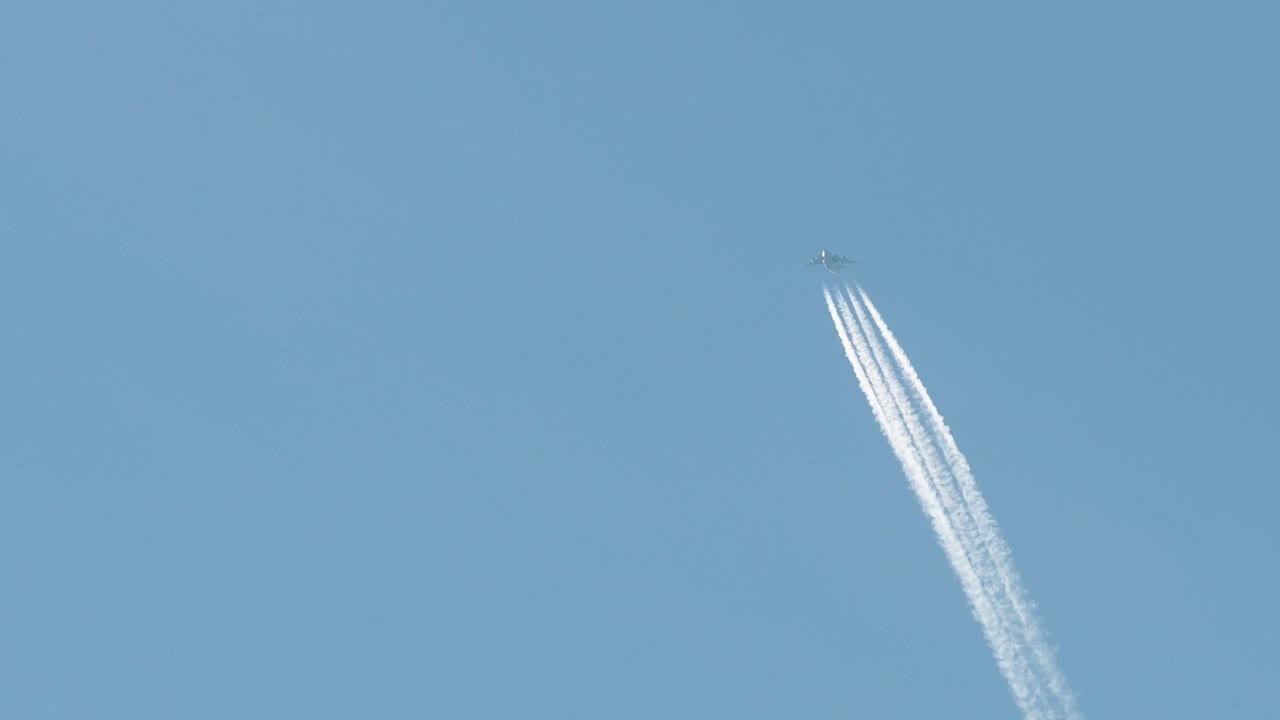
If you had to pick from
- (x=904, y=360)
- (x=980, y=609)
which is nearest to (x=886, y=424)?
(x=904, y=360)

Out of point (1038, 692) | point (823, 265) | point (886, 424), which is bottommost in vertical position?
point (1038, 692)

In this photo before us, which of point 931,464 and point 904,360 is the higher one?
point 904,360

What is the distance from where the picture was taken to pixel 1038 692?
127 metres

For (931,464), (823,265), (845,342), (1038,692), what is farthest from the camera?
(823,265)

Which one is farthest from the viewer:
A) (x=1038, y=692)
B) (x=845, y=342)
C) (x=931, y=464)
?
(x=845, y=342)

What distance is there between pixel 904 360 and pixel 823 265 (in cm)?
1475

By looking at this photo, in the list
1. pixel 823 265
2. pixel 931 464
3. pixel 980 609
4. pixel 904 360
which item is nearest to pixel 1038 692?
pixel 980 609

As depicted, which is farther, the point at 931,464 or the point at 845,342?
the point at 845,342

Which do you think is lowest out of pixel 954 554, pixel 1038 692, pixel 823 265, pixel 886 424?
pixel 1038 692

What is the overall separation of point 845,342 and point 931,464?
12.4 meters

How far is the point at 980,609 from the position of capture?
5157 inches

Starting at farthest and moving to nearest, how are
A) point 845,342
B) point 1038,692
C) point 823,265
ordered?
point 823,265 → point 845,342 → point 1038,692

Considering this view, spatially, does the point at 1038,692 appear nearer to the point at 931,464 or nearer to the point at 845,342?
the point at 931,464

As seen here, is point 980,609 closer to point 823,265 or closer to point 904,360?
point 904,360
